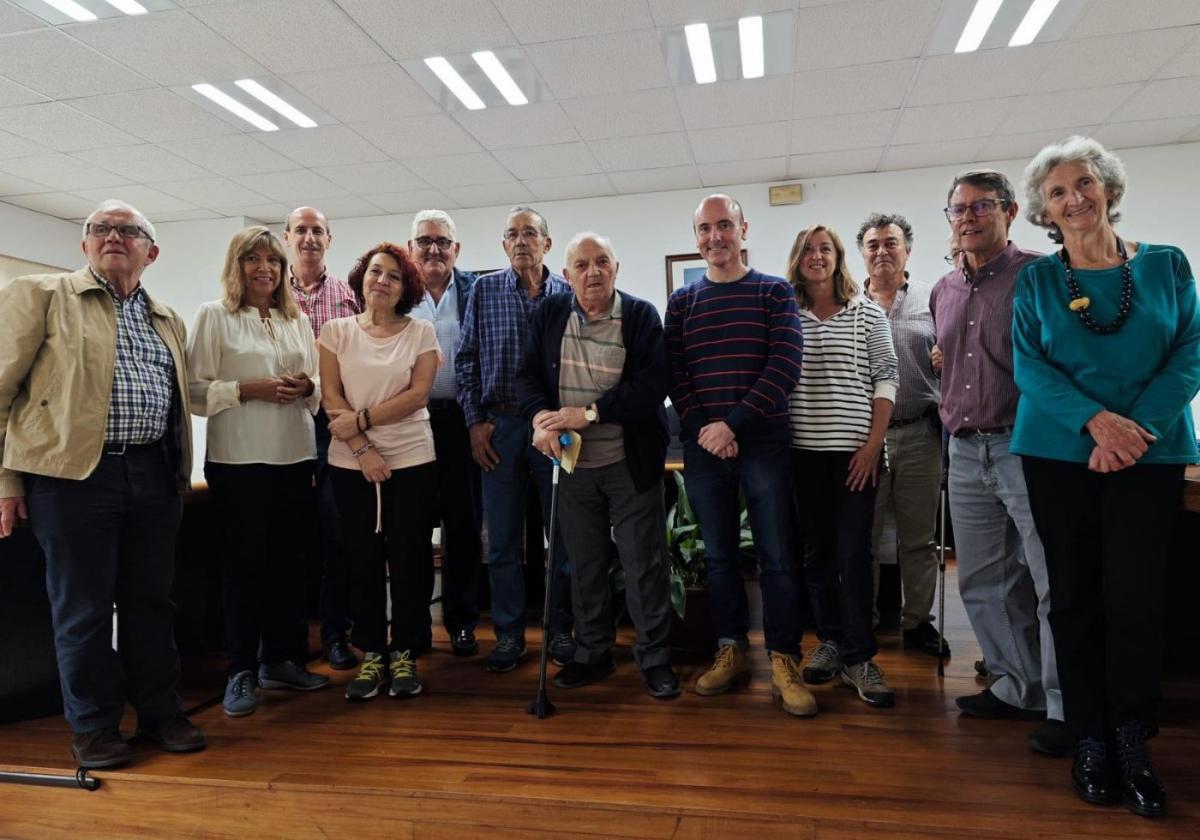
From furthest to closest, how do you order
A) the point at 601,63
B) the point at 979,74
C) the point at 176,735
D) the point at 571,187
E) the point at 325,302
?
the point at 571,187 < the point at 979,74 < the point at 601,63 < the point at 325,302 < the point at 176,735

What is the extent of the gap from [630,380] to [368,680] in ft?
4.36

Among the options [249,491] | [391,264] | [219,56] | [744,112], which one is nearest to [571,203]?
[744,112]

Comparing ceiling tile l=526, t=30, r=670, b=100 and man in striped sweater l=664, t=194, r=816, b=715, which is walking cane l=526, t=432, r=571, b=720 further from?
ceiling tile l=526, t=30, r=670, b=100

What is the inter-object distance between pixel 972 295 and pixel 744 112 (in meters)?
3.23

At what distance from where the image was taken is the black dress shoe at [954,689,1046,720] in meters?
2.11

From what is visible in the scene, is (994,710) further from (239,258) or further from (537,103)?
(537,103)

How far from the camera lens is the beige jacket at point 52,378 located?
1.96m

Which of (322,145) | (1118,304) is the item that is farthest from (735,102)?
(1118,304)

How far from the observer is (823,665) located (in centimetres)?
246

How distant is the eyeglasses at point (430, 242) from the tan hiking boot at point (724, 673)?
1.91m

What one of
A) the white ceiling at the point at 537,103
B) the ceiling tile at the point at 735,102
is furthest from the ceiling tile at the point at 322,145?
the ceiling tile at the point at 735,102

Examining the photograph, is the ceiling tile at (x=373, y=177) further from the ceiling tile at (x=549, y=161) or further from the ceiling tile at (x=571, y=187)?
the ceiling tile at (x=571, y=187)

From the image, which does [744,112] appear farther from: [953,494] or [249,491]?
[249,491]

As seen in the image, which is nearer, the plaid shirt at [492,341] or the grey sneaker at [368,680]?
the grey sneaker at [368,680]
